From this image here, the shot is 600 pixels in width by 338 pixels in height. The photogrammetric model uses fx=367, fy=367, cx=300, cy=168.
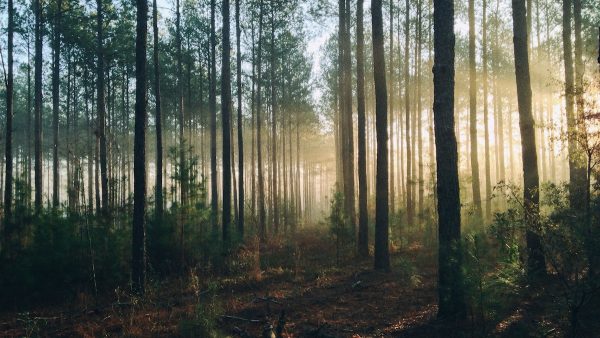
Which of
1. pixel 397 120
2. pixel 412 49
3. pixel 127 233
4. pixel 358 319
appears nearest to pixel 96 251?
pixel 127 233

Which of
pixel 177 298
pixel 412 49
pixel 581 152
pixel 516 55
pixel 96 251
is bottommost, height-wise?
pixel 177 298

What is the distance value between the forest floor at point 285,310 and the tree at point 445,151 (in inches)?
21.1

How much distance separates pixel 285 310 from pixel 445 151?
4.39m

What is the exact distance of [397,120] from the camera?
27.5 meters

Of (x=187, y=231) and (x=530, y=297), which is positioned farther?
(x=187, y=231)

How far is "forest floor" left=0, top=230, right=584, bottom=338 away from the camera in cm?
602

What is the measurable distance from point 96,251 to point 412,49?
1838 cm

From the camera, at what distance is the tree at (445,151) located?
6289mm

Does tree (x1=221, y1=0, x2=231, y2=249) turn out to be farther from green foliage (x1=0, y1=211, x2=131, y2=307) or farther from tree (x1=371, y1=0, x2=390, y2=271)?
tree (x1=371, y1=0, x2=390, y2=271)

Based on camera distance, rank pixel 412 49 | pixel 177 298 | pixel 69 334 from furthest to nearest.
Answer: pixel 412 49, pixel 177 298, pixel 69 334

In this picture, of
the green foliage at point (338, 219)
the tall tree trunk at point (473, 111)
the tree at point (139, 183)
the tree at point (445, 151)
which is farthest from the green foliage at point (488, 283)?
the tall tree trunk at point (473, 111)

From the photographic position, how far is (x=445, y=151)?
21.4 ft

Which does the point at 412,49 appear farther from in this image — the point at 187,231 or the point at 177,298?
the point at 177,298

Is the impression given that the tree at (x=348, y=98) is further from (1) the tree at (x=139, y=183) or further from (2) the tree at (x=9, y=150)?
(2) the tree at (x=9, y=150)
